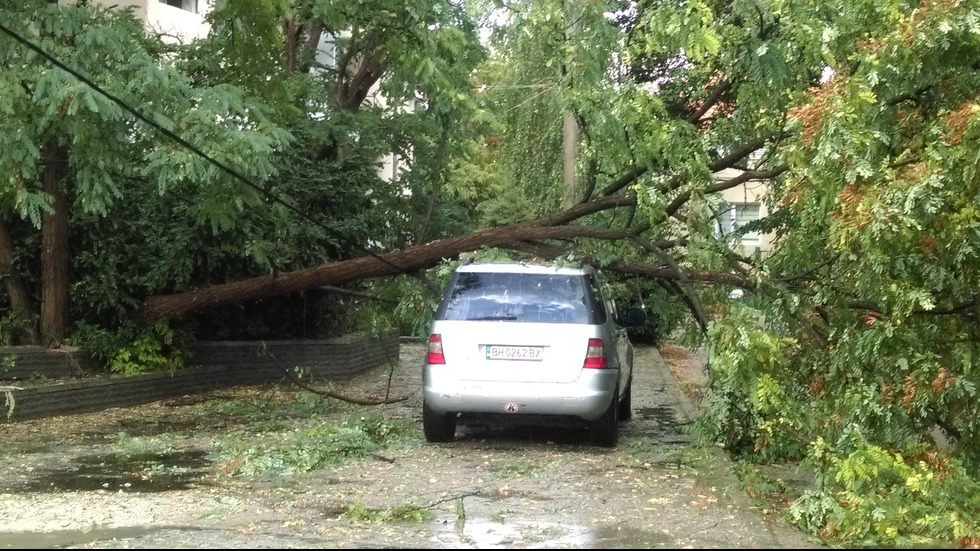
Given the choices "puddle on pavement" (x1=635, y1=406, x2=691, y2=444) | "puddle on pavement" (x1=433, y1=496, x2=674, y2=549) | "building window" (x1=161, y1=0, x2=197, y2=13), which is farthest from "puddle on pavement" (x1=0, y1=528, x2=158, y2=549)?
"building window" (x1=161, y1=0, x2=197, y2=13)

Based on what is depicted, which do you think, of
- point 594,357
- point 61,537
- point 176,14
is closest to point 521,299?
point 594,357

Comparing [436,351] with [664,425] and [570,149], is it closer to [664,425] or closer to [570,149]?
[664,425]

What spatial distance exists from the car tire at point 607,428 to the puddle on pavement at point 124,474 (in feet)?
11.5

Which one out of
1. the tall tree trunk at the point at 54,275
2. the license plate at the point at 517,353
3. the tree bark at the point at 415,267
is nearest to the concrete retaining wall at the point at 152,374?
the tall tree trunk at the point at 54,275

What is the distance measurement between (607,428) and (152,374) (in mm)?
6710

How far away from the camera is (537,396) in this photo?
34.6 feet

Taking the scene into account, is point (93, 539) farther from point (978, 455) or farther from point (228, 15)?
point (228, 15)

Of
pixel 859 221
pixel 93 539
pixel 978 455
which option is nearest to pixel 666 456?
pixel 978 455

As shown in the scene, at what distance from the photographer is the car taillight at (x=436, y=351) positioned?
1077cm

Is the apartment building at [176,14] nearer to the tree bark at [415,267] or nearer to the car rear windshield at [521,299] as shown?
the tree bark at [415,267]

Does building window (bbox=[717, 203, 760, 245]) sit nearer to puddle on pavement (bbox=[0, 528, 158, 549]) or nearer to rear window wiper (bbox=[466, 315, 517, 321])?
rear window wiper (bbox=[466, 315, 517, 321])

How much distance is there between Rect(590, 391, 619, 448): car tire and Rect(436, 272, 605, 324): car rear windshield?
0.82 m

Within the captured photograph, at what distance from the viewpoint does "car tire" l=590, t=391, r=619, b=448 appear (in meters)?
10.9

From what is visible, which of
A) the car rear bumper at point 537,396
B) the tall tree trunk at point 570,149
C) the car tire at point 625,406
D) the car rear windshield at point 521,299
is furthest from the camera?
the tall tree trunk at point 570,149
